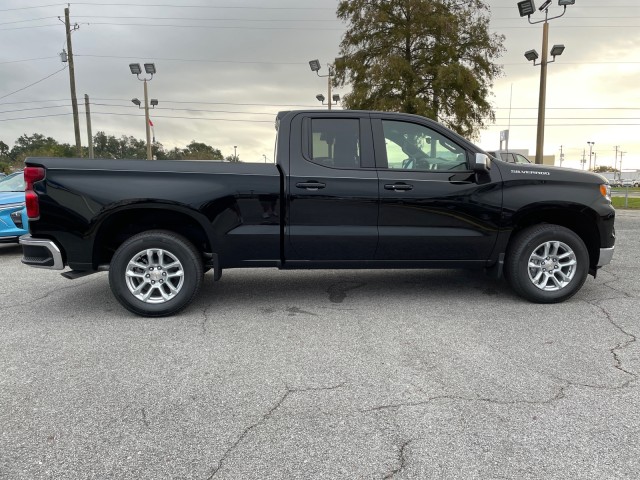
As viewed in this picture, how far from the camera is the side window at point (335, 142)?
14.9ft

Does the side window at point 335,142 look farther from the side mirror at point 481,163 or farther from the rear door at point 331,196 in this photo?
the side mirror at point 481,163

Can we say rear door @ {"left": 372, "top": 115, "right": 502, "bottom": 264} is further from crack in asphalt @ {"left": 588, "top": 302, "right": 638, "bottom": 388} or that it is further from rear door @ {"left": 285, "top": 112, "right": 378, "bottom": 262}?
crack in asphalt @ {"left": 588, "top": 302, "right": 638, "bottom": 388}

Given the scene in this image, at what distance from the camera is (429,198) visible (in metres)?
4.53

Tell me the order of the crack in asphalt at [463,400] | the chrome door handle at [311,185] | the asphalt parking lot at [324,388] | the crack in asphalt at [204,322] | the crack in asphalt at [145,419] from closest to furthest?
the asphalt parking lot at [324,388] → the crack in asphalt at [145,419] → the crack in asphalt at [463,400] → the crack in asphalt at [204,322] → the chrome door handle at [311,185]

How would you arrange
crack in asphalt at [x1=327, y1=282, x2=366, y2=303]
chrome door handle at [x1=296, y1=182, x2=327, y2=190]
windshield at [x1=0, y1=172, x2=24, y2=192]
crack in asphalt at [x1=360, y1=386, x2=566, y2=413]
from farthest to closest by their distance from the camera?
windshield at [x1=0, y1=172, x2=24, y2=192], crack in asphalt at [x1=327, y1=282, x2=366, y2=303], chrome door handle at [x1=296, y1=182, x2=327, y2=190], crack in asphalt at [x1=360, y1=386, x2=566, y2=413]

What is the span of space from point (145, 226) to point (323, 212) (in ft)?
6.05

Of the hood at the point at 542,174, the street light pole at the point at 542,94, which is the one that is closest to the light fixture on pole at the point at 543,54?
the street light pole at the point at 542,94

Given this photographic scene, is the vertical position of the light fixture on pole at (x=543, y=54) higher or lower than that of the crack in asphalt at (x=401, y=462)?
higher

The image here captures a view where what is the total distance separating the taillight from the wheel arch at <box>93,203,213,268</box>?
0.56m

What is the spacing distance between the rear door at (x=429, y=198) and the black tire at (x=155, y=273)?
Result: 1889 mm

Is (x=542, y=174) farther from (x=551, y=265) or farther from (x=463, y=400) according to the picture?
(x=463, y=400)

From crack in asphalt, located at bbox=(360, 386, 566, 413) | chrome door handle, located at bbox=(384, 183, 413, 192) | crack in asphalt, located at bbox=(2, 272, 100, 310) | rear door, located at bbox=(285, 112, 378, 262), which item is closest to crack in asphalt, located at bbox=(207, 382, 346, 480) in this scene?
crack in asphalt, located at bbox=(360, 386, 566, 413)

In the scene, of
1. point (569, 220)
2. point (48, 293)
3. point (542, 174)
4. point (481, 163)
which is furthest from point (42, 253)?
point (569, 220)

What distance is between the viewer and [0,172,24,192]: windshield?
826 cm
